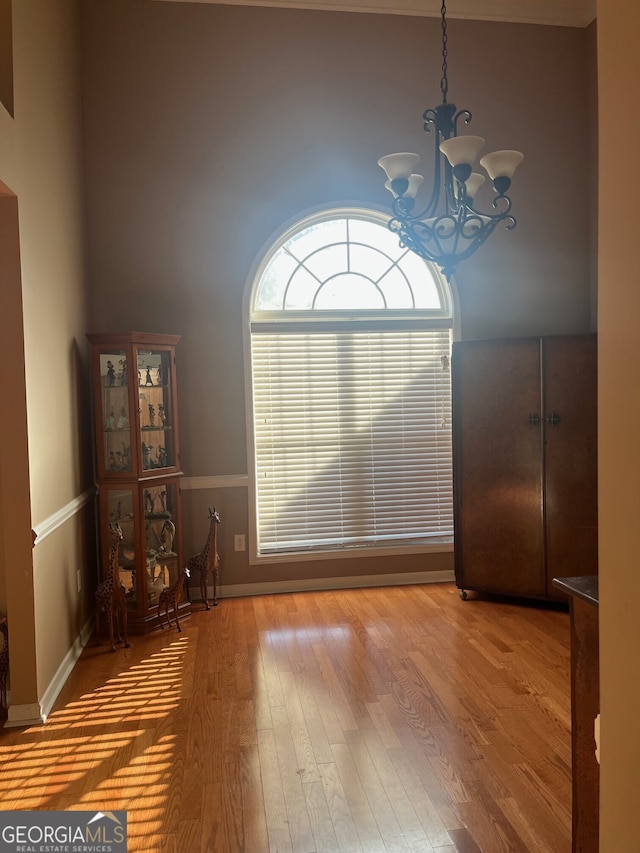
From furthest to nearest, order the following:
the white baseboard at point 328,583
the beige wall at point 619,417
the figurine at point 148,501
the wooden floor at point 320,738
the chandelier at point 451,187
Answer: the white baseboard at point 328,583, the figurine at point 148,501, the chandelier at point 451,187, the wooden floor at point 320,738, the beige wall at point 619,417

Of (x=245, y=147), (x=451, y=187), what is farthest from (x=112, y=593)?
(x=245, y=147)

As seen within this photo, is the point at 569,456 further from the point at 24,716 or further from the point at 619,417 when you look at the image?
the point at 619,417

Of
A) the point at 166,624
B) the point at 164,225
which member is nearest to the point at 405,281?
the point at 164,225

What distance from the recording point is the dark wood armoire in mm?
4426

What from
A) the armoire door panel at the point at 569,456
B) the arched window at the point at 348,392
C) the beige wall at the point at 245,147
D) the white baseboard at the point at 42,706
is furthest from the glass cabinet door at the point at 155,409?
the armoire door panel at the point at 569,456

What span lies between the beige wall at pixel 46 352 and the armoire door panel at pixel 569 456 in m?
2.89

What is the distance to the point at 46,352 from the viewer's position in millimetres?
3514

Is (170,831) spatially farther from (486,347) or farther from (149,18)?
(149,18)

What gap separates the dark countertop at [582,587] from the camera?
1.74 m

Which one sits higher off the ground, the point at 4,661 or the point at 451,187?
the point at 451,187

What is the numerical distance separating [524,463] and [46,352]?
295 centimetres

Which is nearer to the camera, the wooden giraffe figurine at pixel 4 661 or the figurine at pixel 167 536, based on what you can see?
the wooden giraffe figurine at pixel 4 661

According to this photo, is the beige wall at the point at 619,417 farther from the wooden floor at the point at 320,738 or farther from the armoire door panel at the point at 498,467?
the armoire door panel at the point at 498,467

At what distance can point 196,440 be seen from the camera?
485 centimetres
